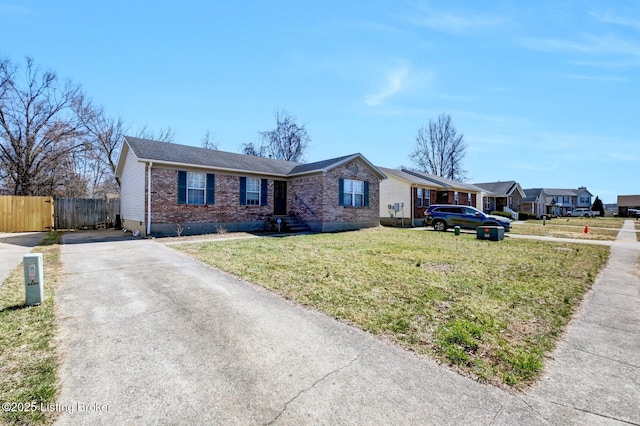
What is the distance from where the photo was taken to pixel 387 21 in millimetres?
8773

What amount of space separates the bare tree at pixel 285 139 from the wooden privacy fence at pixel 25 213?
22.4m

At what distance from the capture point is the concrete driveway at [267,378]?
228cm

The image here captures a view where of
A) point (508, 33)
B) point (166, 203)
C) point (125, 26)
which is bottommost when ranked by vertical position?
point (166, 203)

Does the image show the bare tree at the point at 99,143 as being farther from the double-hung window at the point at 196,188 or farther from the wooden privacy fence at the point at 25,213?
the double-hung window at the point at 196,188

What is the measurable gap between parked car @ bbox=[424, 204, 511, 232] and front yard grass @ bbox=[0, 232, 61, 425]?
19160 mm

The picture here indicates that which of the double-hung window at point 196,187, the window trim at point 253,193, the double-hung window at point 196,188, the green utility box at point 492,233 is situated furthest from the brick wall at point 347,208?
the green utility box at point 492,233

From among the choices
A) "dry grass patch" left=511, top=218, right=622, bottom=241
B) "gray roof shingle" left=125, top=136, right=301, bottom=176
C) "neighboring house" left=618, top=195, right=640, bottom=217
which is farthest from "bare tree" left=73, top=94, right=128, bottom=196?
"neighboring house" left=618, top=195, right=640, bottom=217

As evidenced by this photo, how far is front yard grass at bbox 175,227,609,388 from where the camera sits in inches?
133

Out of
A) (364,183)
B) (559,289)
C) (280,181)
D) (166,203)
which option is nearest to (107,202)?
(166,203)

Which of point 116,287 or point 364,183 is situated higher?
point 364,183

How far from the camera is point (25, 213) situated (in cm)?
1688

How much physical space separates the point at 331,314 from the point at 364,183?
50.3 feet

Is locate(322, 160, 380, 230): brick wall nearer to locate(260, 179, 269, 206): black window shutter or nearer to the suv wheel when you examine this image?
locate(260, 179, 269, 206): black window shutter

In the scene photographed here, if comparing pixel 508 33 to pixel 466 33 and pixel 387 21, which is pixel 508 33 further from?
pixel 387 21
